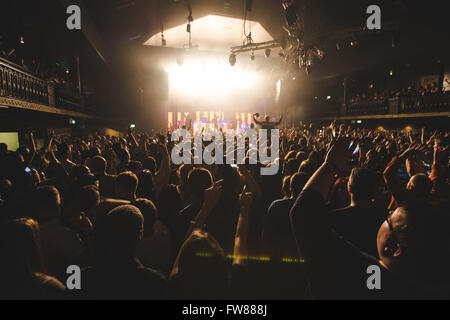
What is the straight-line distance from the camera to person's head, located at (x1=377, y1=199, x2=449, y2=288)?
0.87 m

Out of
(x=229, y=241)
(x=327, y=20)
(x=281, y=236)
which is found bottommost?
(x=229, y=241)

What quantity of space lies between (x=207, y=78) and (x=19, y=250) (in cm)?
2147

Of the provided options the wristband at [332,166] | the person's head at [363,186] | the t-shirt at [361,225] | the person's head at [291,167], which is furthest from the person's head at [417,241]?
the person's head at [291,167]

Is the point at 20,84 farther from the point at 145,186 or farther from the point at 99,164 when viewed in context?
the point at 145,186

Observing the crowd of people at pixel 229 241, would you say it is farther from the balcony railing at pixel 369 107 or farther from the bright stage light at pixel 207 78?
the bright stage light at pixel 207 78

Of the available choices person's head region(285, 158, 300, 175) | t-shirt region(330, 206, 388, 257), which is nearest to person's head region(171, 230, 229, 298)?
t-shirt region(330, 206, 388, 257)

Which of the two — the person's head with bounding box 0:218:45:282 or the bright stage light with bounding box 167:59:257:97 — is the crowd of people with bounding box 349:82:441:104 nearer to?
the bright stage light with bounding box 167:59:257:97

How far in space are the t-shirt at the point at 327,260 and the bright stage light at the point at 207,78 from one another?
786 inches

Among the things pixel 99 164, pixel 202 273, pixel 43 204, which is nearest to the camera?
pixel 202 273

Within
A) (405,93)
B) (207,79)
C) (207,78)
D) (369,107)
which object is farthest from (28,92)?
(405,93)

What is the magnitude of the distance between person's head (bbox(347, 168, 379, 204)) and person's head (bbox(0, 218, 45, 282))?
77.4 inches

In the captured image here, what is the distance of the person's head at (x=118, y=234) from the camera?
45.9 inches

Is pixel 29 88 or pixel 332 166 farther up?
pixel 29 88

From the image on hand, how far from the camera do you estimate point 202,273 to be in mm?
1033
